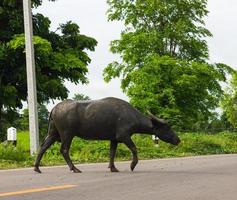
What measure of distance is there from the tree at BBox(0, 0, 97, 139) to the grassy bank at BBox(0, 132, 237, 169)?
17.1ft

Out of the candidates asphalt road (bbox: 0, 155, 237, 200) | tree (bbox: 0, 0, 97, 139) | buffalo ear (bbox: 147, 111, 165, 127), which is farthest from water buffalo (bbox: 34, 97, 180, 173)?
tree (bbox: 0, 0, 97, 139)

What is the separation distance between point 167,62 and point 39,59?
1457cm

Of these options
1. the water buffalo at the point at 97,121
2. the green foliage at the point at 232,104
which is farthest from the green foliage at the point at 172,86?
the green foliage at the point at 232,104

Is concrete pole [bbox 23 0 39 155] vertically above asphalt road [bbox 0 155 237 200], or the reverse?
concrete pole [bbox 23 0 39 155]

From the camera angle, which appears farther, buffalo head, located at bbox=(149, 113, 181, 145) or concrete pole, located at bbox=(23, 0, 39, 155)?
concrete pole, located at bbox=(23, 0, 39, 155)

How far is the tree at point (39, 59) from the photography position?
29984mm

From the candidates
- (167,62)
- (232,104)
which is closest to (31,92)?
(167,62)

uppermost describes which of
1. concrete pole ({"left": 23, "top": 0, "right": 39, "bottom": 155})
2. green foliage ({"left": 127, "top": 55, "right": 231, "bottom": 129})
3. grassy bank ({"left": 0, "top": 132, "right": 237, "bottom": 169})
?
green foliage ({"left": 127, "top": 55, "right": 231, "bottom": 129})

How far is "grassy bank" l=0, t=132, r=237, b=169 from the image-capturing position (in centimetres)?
1855

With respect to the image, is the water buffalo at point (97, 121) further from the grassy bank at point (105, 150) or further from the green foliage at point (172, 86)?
the green foliage at point (172, 86)

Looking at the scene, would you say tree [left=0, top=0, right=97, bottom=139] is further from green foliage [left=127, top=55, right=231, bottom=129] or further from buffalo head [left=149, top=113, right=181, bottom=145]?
buffalo head [left=149, top=113, right=181, bottom=145]

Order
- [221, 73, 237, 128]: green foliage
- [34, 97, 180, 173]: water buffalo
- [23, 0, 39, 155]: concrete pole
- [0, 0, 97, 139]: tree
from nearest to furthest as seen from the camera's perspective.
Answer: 1. [34, 97, 180, 173]: water buffalo
2. [23, 0, 39, 155]: concrete pole
3. [0, 0, 97, 139]: tree
4. [221, 73, 237, 128]: green foliage

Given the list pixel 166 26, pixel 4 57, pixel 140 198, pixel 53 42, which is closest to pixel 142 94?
pixel 166 26

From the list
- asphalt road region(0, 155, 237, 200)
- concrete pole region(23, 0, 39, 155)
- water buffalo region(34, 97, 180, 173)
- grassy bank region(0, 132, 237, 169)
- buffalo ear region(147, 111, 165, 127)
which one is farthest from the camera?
concrete pole region(23, 0, 39, 155)
